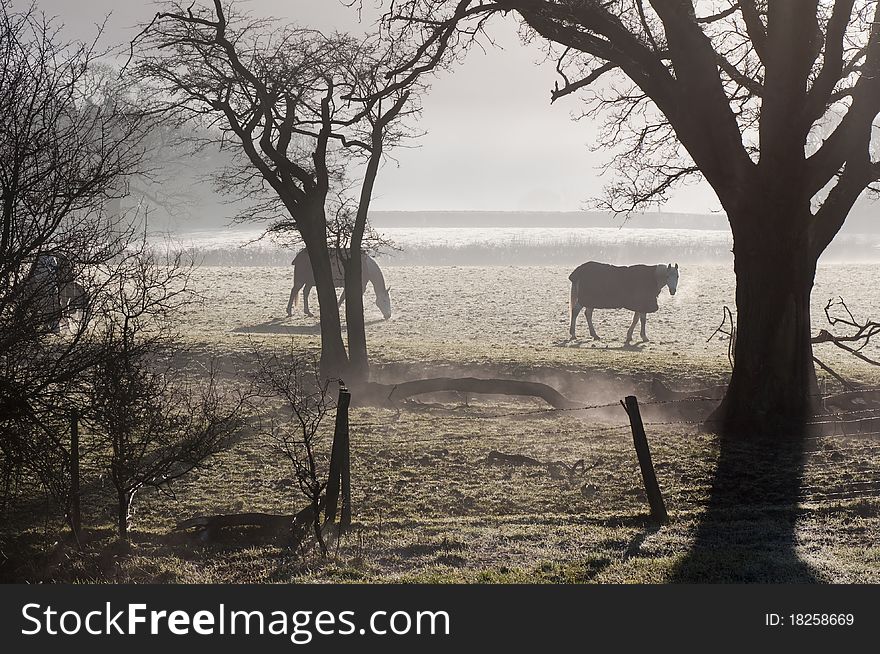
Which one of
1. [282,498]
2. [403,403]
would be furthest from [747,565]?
[403,403]

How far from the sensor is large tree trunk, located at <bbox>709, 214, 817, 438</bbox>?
1365cm

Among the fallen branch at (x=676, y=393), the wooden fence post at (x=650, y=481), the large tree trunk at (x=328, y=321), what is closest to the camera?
the wooden fence post at (x=650, y=481)

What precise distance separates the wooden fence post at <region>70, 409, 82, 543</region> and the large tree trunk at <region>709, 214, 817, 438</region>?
9.56m

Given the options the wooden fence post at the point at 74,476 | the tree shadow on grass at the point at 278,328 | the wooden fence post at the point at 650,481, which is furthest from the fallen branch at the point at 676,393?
the tree shadow on grass at the point at 278,328

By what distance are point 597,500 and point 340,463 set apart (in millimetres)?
3284

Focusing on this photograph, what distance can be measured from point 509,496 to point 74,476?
16.3 feet

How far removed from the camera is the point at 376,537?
29.6 ft

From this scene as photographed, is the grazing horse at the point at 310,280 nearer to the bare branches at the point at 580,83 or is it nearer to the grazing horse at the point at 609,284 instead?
the grazing horse at the point at 609,284

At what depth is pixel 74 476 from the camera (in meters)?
9.20

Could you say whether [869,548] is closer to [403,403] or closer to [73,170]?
[73,170]

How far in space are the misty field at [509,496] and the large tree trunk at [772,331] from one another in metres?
0.71

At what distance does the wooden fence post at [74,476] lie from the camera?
8.73m

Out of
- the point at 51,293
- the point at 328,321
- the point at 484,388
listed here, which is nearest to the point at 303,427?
the point at 51,293

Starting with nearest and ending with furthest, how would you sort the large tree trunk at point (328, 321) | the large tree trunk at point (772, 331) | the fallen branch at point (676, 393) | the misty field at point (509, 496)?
the misty field at point (509, 496) → the large tree trunk at point (772, 331) → the fallen branch at point (676, 393) → the large tree trunk at point (328, 321)
